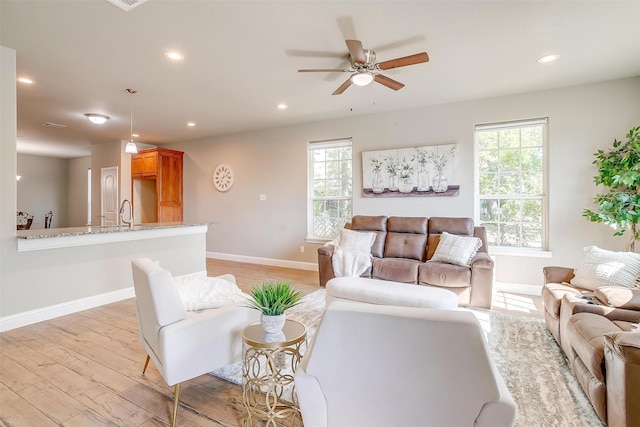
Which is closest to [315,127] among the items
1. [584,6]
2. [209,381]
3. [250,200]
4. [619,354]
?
[250,200]

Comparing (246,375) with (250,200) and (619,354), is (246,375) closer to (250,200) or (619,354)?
(619,354)

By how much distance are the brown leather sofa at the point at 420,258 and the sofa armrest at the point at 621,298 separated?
1259 mm

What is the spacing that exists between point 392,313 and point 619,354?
113cm

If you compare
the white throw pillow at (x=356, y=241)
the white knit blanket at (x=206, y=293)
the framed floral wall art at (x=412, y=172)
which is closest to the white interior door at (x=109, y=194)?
the white throw pillow at (x=356, y=241)

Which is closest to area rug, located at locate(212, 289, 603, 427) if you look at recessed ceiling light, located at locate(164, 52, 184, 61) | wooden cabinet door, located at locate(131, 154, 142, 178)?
recessed ceiling light, located at locate(164, 52, 184, 61)

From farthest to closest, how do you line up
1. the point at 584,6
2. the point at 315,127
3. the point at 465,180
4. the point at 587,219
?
the point at 315,127
the point at 465,180
the point at 587,219
the point at 584,6

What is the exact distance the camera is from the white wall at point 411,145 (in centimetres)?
378

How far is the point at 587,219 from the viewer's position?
3797 mm

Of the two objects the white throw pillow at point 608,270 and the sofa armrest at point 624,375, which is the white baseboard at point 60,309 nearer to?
the sofa armrest at point 624,375

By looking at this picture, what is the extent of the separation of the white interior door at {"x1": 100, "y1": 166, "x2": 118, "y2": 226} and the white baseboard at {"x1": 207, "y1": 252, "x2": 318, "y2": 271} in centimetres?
244

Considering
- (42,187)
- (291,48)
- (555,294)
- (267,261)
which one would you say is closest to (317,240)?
(267,261)

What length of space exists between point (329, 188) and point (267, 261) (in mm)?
1901

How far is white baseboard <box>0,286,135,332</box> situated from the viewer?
3000 mm

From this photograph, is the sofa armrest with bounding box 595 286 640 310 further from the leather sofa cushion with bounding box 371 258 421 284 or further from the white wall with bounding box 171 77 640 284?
the white wall with bounding box 171 77 640 284
